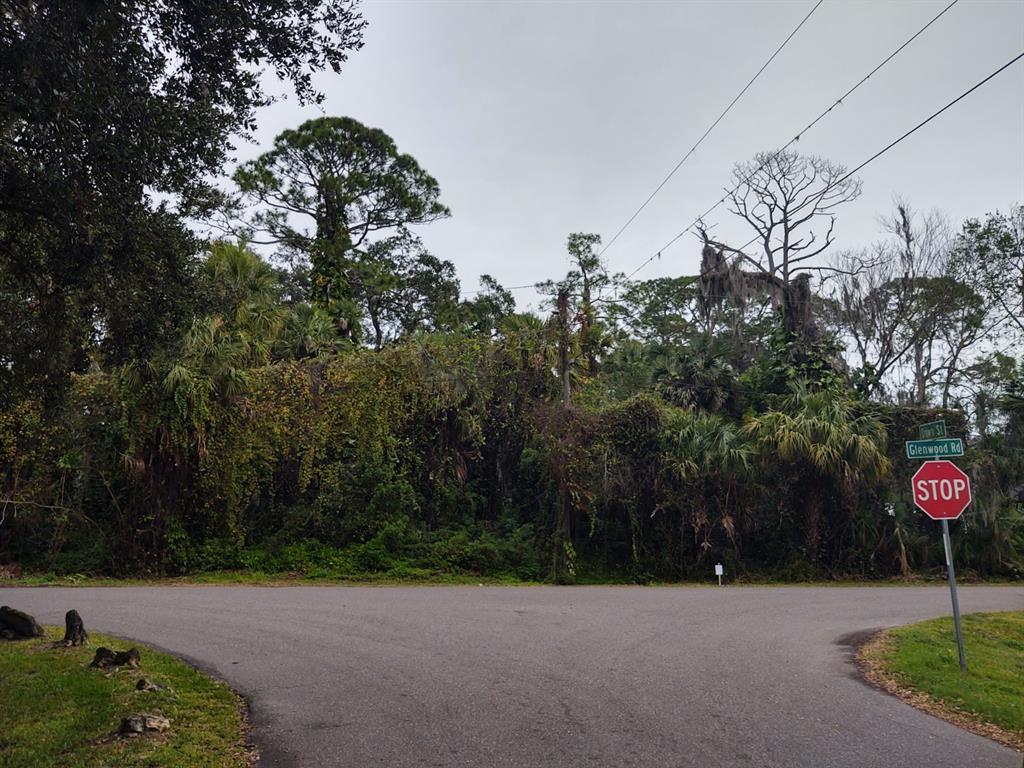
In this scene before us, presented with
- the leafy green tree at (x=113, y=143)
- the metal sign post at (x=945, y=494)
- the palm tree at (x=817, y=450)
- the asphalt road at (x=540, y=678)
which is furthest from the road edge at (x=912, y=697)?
the palm tree at (x=817, y=450)

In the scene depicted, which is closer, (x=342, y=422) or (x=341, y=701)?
(x=341, y=701)

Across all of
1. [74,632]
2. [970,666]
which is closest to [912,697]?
[970,666]

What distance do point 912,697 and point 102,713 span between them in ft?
25.6

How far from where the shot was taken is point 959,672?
30.6 ft

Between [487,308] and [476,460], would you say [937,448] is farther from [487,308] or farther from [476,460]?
[487,308]

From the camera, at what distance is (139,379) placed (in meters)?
19.1

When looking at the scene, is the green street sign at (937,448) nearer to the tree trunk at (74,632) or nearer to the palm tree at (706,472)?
the tree trunk at (74,632)

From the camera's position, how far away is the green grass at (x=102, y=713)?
18.4 ft

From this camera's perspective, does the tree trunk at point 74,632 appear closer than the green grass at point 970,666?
No

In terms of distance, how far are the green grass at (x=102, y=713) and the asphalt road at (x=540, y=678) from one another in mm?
386

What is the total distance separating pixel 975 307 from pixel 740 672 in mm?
Answer: 29846

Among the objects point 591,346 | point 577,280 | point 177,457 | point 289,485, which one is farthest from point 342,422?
point 577,280

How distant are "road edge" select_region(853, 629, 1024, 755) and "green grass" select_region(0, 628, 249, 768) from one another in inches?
247

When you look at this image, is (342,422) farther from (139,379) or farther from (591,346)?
(591,346)
